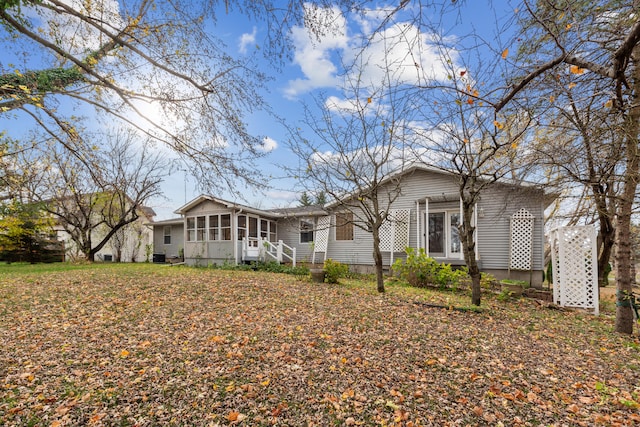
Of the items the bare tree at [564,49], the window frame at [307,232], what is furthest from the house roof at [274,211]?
the bare tree at [564,49]

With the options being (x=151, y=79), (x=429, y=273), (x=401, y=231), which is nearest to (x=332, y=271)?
(x=429, y=273)

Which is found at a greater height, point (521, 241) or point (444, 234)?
point (444, 234)

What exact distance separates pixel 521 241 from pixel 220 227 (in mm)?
12364

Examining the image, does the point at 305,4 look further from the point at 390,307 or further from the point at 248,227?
the point at 248,227

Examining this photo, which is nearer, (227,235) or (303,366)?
(303,366)

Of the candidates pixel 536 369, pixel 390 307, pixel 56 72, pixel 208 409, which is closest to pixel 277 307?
pixel 390 307

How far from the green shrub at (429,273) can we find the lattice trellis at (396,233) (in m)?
2.12

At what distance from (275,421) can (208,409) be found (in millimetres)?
636

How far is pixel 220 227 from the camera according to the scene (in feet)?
47.6

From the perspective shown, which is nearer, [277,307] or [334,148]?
[277,307]

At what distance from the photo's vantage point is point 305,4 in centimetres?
Result: 301

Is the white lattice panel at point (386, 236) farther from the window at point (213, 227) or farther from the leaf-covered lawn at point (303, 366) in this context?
the window at point (213, 227)

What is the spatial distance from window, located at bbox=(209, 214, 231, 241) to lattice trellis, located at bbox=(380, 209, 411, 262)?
744 cm

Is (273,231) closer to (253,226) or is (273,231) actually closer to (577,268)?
(253,226)
